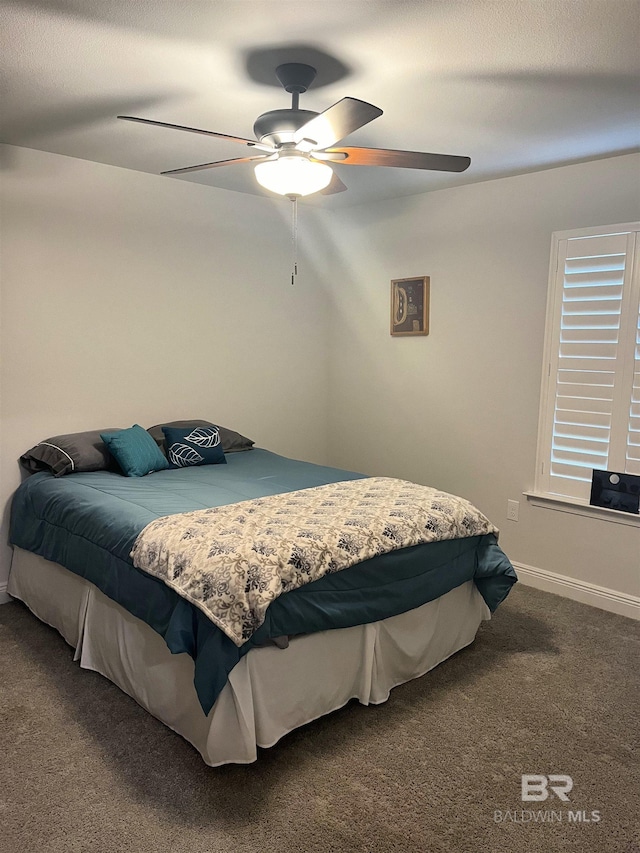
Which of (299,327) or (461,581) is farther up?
(299,327)

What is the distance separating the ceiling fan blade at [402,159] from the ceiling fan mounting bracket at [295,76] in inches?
10.7

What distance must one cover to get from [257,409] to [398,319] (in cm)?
121

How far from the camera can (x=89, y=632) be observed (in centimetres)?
273

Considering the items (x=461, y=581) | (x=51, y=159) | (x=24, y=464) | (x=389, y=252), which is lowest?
(x=461, y=581)

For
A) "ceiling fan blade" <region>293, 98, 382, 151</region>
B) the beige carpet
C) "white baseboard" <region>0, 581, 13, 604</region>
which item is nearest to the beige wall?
"white baseboard" <region>0, 581, 13, 604</region>

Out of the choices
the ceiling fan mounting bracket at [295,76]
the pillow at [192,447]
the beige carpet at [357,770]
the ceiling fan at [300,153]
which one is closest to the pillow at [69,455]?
the pillow at [192,447]

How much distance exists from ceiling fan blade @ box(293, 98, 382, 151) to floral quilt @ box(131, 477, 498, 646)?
140 centimetres

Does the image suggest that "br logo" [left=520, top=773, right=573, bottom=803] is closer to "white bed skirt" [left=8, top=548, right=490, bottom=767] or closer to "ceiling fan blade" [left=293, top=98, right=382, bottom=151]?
"white bed skirt" [left=8, top=548, right=490, bottom=767]

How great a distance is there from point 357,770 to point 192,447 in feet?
6.79

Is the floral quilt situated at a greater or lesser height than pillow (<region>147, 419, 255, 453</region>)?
lesser

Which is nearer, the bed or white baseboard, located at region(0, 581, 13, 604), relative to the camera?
the bed

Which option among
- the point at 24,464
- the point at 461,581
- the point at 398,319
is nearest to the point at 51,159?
the point at 24,464

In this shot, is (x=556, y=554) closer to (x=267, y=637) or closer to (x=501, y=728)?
(x=501, y=728)

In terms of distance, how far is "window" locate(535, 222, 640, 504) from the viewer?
3.28m
